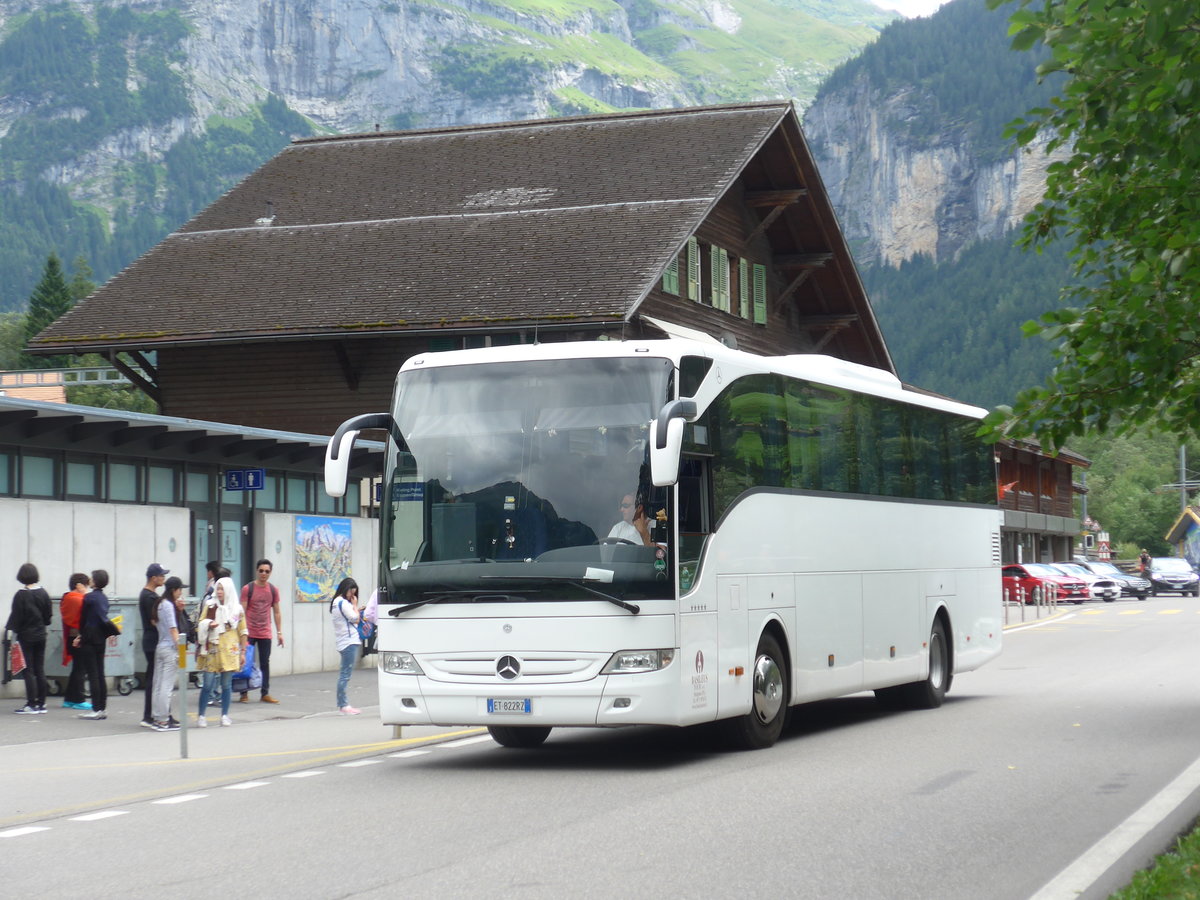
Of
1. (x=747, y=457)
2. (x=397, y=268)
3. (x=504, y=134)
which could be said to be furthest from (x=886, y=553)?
(x=504, y=134)

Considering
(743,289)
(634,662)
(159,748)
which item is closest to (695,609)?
(634,662)

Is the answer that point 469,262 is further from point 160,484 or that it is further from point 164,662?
point 164,662

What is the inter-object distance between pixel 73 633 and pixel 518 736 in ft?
23.6

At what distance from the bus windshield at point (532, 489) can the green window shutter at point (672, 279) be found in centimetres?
2192

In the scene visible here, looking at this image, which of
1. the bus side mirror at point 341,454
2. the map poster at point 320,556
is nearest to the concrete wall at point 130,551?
the map poster at point 320,556

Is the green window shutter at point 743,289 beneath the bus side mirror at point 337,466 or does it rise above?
above

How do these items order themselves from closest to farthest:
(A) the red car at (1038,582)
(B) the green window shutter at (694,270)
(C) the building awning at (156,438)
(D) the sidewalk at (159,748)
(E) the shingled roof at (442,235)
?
(D) the sidewalk at (159,748) → (C) the building awning at (156,438) → (E) the shingled roof at (442,235) → (B) the green window shutter at (694,270) → (A) the red car at (1038,582)

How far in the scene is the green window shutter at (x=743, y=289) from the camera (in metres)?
40.5

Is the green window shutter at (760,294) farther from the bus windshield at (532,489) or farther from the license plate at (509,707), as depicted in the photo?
the license plate at (509,707)

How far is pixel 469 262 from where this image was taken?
35.9 m

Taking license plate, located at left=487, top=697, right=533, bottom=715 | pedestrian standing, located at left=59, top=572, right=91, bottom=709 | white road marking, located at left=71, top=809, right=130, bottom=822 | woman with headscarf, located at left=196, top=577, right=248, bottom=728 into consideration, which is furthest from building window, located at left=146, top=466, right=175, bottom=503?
white road marking, located at left=71, top=809, right=130, bottom=822

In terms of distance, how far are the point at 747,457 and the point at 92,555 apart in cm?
1101

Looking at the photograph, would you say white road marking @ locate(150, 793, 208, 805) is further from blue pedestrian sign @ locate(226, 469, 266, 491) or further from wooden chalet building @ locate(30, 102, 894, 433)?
wooden chalet building @ locate(30, 102, 894, 433)

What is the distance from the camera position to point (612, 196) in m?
37.9
